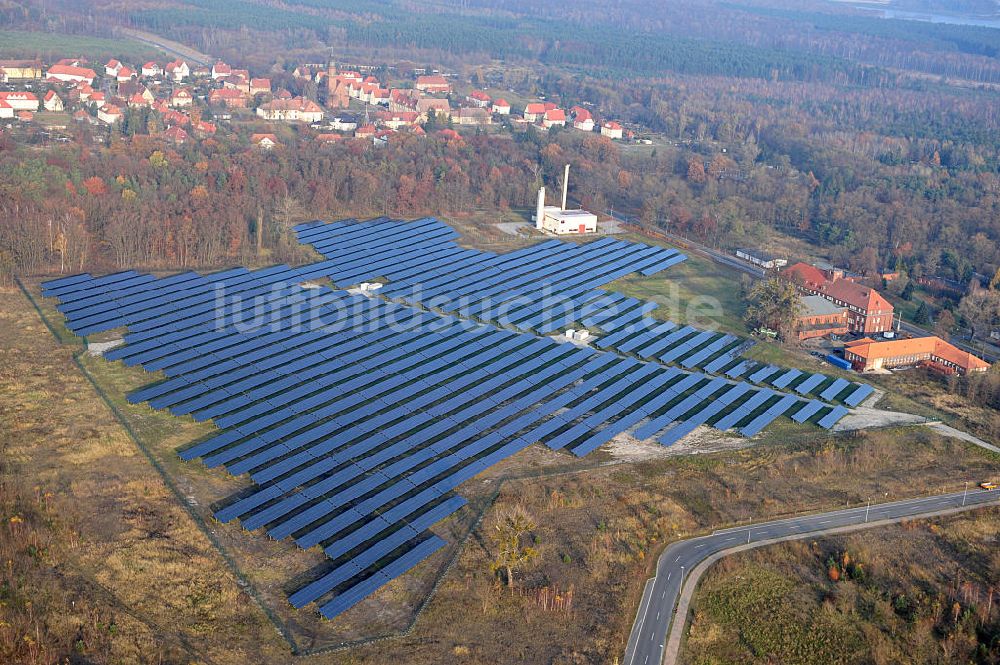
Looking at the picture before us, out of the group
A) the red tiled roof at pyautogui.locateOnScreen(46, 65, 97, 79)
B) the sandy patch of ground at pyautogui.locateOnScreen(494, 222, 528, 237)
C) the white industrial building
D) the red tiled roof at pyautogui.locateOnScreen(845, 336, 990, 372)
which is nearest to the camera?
the red tiled roof at pyautogui.locateOnScreen(845, 336, 990, 372)

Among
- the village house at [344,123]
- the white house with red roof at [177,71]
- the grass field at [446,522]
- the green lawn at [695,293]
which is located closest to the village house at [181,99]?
the village house at [344,123]

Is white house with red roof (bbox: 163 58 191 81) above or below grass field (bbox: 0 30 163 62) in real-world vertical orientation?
below

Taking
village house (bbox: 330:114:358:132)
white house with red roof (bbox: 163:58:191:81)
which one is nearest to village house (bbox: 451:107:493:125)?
village house (bbox: 330:114:358:132)

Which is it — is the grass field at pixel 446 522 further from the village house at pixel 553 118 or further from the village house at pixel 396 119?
the village house at pixel 553 118

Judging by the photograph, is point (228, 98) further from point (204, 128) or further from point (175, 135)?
point (175, 135)

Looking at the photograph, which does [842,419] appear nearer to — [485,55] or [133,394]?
[133,394]

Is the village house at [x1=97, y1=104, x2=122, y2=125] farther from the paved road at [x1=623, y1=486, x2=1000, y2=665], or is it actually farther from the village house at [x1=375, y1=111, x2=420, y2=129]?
the paved road at [x1=623, y1=486, x2=1000, y2=665]

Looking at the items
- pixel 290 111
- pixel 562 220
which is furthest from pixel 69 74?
pixel 562 220
